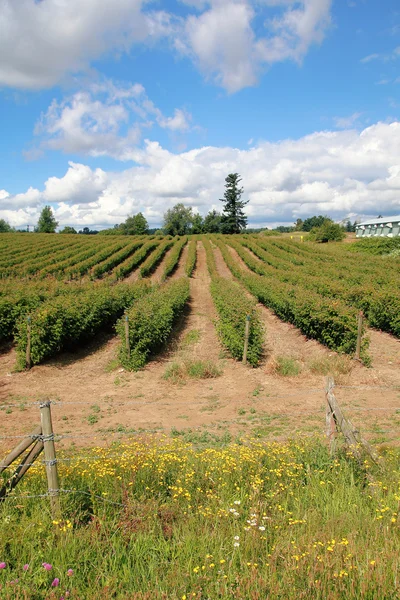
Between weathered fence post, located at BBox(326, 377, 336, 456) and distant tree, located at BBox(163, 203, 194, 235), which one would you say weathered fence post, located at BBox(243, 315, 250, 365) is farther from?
distant tree, located at BBox(163, 203, 194, 235)

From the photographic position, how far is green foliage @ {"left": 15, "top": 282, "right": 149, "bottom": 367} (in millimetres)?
12727

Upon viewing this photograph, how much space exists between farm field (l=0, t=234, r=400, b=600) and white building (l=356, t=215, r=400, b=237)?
175 feet

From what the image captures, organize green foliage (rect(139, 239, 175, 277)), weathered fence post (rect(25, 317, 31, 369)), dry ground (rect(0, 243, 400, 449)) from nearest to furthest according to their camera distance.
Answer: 1. dry ground (rect(0, 243, 400, 449))
2. weathered fence post (rect(25, 317, 31, 369))
3. green foliage (rect(139, 239, 175, 277))

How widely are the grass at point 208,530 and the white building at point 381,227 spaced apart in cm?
6731

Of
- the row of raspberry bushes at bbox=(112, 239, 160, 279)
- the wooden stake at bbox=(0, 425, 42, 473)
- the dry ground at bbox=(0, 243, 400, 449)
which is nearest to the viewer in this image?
the wooden stake at bbox=(0, 425, 42, 473)

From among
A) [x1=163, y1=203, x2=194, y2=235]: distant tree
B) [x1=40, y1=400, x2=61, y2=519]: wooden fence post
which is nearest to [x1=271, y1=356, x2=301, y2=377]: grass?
[x1=40, y1=400, x2=61, y2=519]: wooden fence post

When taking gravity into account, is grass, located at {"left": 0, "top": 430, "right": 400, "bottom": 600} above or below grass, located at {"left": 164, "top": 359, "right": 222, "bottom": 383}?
above

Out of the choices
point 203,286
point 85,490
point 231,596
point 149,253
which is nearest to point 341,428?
point 231,596

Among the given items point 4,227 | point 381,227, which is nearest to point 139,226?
point 4,227

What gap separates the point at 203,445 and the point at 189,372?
4785 mm

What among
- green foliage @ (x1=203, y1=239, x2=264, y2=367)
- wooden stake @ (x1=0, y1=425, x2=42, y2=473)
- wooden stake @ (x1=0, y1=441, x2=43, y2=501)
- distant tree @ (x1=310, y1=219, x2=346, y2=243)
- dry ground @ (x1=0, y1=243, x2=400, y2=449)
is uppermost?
distant tree @ (x1=310, y1=219, x2=346, y2=243)

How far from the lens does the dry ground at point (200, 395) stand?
7.89 meters

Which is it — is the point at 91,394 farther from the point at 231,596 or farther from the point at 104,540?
the point at 231,596

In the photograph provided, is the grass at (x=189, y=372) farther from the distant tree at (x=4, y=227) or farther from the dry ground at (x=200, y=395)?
the distant tree at (x=4, y=227)
